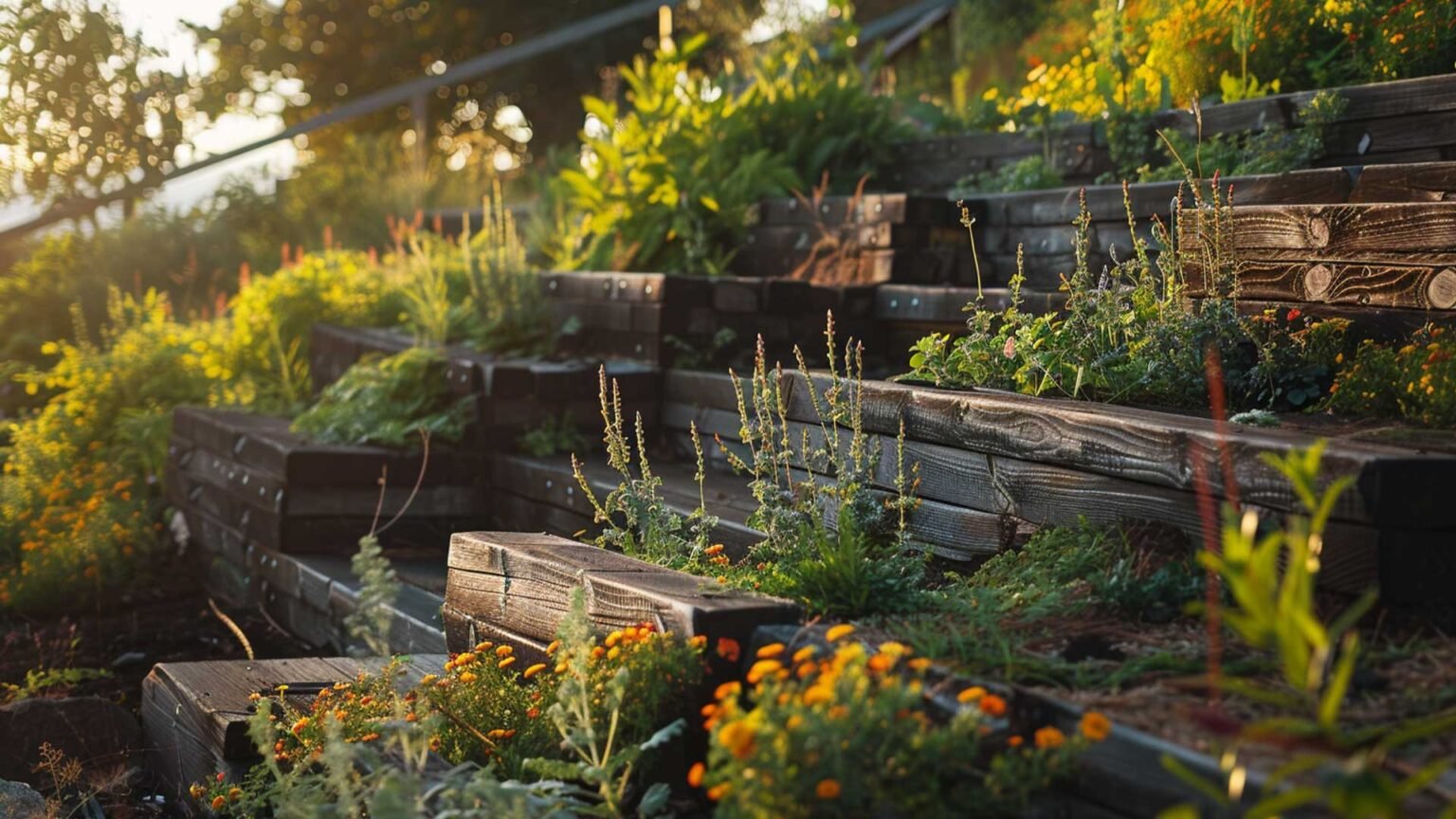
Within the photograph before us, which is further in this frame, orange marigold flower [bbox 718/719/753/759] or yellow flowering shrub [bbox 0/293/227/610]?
yellow flowering shrub [bbox 0/293/227/610]

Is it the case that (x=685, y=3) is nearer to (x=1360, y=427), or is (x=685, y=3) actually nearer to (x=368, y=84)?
(x=368, y=84)

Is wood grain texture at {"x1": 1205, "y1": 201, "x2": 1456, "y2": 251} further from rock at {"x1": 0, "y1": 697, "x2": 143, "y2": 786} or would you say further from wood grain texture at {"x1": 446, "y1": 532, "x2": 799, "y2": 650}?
rock at {"x1": 0, "y1": 697, "x2": 143, "y2": 786}

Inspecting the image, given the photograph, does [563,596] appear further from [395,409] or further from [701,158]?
[701,158]

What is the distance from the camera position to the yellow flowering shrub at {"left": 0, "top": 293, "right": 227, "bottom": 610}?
21.5ft

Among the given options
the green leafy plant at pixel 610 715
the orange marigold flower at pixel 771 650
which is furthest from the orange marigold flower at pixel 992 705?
the green leafy plant at pixel 610 715

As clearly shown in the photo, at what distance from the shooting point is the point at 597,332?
6609mm

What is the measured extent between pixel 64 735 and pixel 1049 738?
11.1 ft

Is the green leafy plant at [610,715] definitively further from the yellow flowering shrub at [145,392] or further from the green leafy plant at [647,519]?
the yellow flowering shrub at [145,392]

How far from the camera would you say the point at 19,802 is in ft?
12.4

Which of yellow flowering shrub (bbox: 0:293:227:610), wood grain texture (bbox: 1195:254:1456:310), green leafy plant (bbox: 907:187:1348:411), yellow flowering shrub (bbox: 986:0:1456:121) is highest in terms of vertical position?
yellow flowering shrub (bbox: 986:0:1456:121)

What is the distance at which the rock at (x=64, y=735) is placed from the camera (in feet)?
14.8

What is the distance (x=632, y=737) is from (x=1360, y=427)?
1.84 metres

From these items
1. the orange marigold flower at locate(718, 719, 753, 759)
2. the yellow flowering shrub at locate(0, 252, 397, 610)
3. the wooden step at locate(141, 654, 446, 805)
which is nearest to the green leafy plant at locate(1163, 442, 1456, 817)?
the orange marigold flower at locate(718, 719, 753, 759)

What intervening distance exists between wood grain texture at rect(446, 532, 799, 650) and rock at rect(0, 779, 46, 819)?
1191mm
